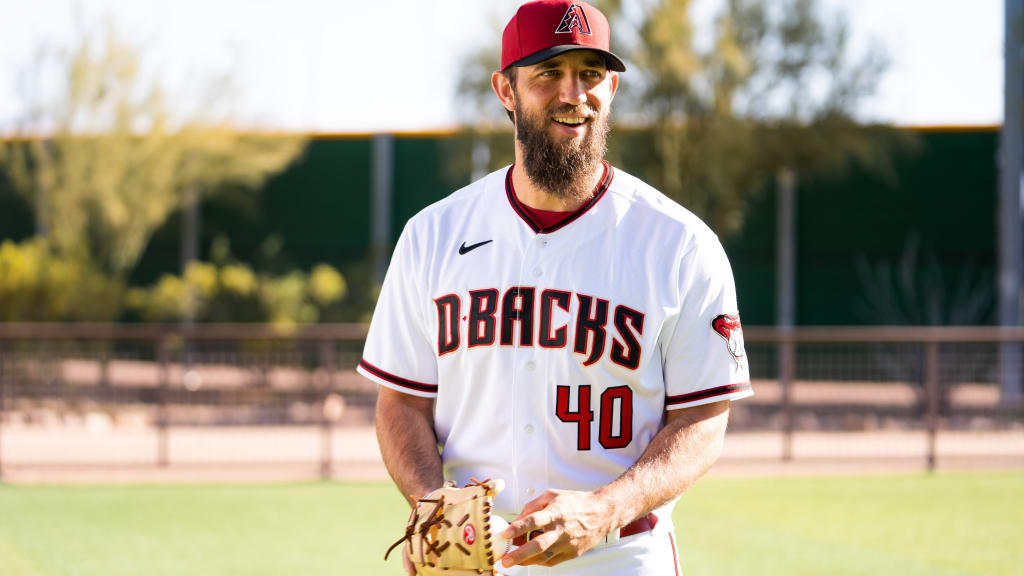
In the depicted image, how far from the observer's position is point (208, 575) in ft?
21.1

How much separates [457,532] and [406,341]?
556 mm

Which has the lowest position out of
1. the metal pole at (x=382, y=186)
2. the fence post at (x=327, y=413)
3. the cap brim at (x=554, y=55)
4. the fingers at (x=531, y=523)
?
the fence post at (x=327, y=413)

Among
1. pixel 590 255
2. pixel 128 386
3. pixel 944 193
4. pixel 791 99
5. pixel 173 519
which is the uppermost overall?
pixel 791 99

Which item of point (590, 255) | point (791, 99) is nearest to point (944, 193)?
point (791, 99)

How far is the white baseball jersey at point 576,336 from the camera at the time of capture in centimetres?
266

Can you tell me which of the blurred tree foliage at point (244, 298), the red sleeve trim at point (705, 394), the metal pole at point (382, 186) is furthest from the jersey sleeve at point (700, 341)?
the metal pole at point (382, 186)

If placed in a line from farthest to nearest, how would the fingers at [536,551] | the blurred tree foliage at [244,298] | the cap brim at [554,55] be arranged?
the blurred tree foliage at [244,298]
the cap brim at [554,55]
the fingers at [536,551]

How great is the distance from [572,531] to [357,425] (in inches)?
331

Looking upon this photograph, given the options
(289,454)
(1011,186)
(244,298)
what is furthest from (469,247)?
(244,298)

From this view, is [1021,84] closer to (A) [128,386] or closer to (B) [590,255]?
(A) [128,386]

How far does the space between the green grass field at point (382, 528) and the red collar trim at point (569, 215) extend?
410 cm

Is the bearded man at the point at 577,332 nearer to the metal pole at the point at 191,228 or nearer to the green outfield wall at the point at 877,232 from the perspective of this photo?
the green outfield wall at the point at 877,232

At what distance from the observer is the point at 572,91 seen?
2.66 metres

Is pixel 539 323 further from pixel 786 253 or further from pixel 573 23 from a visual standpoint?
pixel 786 253
